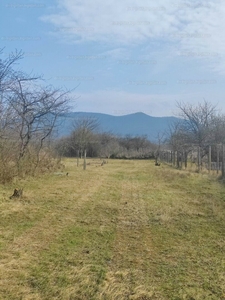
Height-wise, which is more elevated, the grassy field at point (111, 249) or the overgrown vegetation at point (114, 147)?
the overgrown vegetation at point (114, 147)

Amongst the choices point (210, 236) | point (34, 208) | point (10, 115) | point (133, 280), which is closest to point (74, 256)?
point (133, 280)

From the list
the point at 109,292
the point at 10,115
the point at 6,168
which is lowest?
the point at 109,292

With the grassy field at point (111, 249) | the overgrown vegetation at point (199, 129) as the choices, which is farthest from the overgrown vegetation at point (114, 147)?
the grassy field at point (111, 249)

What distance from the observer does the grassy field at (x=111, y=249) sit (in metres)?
2.54

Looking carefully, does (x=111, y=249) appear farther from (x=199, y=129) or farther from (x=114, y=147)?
(x=114, y=147)

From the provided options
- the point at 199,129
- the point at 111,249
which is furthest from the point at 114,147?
the point at 111,249

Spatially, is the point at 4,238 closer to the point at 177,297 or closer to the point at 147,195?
the point at 177,297

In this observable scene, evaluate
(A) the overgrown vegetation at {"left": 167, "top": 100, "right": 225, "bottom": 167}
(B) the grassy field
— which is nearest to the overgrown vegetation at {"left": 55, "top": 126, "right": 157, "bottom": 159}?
(A) the overgrown vegetation at {"left": 167, "top": 100, "right": 225, "bottom": 167}

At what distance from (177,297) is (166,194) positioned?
17.4ft

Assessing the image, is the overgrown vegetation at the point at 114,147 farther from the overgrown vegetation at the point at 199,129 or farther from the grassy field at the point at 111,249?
the grassy field at the point at 111,249

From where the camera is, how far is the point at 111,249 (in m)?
3.52

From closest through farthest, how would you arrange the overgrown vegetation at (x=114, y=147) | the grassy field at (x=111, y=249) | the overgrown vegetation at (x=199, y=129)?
the grassy field at (x=111, y=249) → the overgrown vegetation at (x=199, y=129) → the overgrown vegetation at (x=114, y=147)

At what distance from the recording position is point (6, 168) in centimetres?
873

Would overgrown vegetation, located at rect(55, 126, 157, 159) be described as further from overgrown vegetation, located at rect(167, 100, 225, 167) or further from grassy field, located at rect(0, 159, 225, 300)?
grassy field, located at rect(0, 159, 225, 300)
